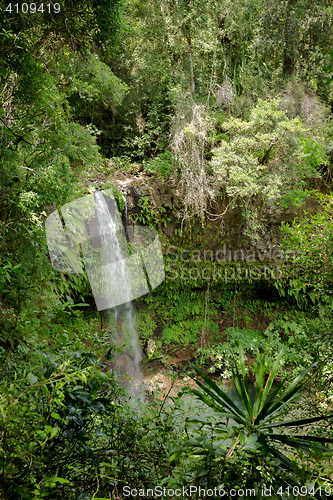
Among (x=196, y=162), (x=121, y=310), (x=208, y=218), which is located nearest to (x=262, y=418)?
(x=196, y=162)

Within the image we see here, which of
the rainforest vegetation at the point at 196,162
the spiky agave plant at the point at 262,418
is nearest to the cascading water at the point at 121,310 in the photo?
the rainforest vegetation at the point at 196,162

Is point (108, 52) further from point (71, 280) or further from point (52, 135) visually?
point (71, 280)

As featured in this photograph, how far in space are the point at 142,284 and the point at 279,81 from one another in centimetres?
653

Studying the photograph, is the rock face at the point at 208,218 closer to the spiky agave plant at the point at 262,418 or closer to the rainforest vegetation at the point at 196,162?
the rainforest vegetation at the point at 196,162

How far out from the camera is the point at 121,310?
287 inches

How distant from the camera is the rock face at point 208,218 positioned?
22.6 ft

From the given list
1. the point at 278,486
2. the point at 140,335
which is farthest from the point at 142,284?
the point at 278,486

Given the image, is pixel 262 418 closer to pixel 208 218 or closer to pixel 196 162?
pixel 196 162

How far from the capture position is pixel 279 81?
7680mm

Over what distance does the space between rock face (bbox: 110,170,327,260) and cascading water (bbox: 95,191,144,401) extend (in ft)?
2.32

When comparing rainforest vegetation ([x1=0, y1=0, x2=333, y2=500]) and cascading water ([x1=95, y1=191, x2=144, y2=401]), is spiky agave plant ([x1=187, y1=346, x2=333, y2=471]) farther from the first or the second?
cascading water ([x1=95, y1=191, x2=144, y2=401])

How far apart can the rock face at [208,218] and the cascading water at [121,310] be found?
71cm

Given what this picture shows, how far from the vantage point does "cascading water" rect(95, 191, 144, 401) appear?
258 inches

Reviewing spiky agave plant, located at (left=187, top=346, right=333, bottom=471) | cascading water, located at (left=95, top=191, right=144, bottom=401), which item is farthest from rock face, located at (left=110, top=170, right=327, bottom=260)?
spiky agave plant, located at (left=187, top=346, right=333, bottom=471)
